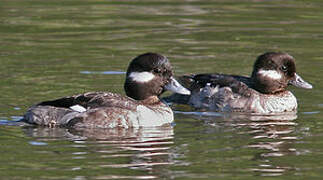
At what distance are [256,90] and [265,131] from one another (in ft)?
7.69

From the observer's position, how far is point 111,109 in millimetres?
13180

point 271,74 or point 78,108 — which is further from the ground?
point 271,74

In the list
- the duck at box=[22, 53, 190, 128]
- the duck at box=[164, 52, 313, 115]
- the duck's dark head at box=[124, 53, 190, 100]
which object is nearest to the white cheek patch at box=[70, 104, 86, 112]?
the duck at box=[22, 53, 190, 128]

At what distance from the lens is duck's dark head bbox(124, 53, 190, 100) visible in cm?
1368

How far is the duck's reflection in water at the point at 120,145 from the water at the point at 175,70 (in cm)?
1

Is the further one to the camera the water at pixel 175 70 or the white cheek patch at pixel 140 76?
the white cheek patch at pixel 140 76

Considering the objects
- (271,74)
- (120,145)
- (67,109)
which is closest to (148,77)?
(67,109)

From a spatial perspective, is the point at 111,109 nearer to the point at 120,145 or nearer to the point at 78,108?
the point at 78,108

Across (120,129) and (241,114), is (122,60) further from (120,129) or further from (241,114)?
(120,129)

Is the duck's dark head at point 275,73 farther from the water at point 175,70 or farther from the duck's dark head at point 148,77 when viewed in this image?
the duck's dark head at point 148,77

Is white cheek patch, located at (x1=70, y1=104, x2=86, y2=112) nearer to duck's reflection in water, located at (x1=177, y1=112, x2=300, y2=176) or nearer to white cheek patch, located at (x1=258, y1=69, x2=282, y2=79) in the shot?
duck's reflection in water, located at (x1=177, y1=112, x2=300, y2=176)

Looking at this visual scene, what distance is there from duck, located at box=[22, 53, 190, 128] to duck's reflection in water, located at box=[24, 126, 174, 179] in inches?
4.8

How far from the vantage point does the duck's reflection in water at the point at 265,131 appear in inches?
441

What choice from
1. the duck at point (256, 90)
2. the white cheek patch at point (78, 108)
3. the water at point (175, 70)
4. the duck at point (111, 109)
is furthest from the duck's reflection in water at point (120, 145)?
the duck at point (256, 90)
